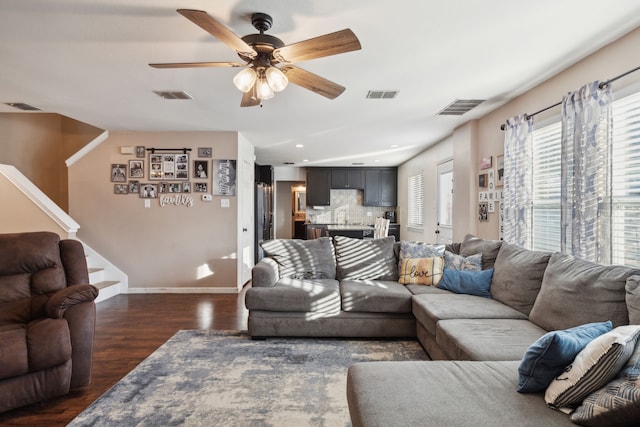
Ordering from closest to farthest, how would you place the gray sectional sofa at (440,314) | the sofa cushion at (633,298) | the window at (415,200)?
the gray sectional sofa at (440,314) → the sofa cushion at (633,298) → the window at (415,200)

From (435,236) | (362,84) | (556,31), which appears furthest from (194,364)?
(435,236)

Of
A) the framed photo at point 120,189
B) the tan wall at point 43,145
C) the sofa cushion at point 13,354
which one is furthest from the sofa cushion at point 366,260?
the tan wall at point 43,145

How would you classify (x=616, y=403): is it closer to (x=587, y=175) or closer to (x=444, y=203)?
(x=587, y=175)

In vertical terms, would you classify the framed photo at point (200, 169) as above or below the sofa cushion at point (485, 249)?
above

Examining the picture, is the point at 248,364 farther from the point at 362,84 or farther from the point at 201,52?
the point at 362,84

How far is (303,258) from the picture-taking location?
3.73 metres

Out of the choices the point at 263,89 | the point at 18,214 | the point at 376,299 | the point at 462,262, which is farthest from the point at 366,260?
the point at 18,214

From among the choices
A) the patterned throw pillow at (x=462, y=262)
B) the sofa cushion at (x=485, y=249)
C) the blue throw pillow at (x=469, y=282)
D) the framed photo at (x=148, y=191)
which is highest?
the framed photo at (x=148, y=191)

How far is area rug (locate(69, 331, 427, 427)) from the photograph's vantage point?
191 cm

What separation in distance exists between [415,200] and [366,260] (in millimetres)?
4190

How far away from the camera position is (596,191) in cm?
235

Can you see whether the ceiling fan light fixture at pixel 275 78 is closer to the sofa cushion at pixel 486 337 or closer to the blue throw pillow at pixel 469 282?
the sofa cushion at pixel 486 337

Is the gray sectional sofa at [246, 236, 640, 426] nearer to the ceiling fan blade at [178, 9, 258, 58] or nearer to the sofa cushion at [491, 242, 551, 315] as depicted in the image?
the sofa cushion at [491, 242, 551, 315]

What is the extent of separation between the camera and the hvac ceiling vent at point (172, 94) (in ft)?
10.9
